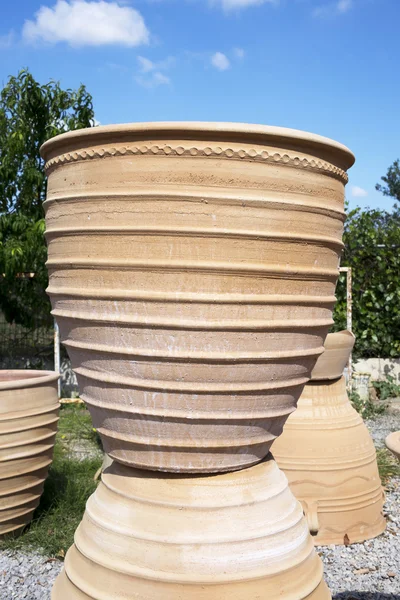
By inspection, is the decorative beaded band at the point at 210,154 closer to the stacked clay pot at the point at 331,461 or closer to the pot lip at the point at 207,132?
the pot lip at the point at 207,132

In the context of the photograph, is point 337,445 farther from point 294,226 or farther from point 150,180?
point 150,180

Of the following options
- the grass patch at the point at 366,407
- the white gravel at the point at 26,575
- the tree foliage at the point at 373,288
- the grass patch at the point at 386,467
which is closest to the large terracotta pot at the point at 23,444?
the white gravel at the point at 26,575

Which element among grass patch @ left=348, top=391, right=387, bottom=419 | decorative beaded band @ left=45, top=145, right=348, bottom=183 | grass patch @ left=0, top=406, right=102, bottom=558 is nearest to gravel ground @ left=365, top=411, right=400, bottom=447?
grass patch @ left=348, top=391, right=387, bottom=419

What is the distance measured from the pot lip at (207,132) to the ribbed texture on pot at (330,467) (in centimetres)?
197

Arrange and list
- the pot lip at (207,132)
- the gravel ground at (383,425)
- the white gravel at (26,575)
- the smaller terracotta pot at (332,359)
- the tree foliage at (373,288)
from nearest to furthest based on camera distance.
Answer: the pot lip at (207,132)
the white gravel at (26,575)
the smaller terracotta pot at (332,359)
the gravel ground at (383,425)
the tree foliage at (373,288)

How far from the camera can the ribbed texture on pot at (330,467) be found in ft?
10.9

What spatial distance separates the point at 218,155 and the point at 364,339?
6783 mm

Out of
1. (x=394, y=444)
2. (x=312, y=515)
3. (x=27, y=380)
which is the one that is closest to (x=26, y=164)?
(x=27, y=380)

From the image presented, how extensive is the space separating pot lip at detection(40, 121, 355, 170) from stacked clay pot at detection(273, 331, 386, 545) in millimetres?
1859

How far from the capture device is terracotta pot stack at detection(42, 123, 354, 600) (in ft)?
5.30

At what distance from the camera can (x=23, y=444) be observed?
316 centimetres

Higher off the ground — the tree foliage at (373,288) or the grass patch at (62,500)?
the tree foliage at (373,288)

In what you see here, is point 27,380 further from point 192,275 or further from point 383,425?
point 383,425

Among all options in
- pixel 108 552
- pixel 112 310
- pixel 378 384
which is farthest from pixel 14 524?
pixel 378 384
